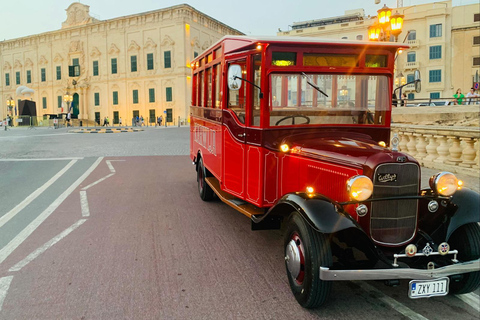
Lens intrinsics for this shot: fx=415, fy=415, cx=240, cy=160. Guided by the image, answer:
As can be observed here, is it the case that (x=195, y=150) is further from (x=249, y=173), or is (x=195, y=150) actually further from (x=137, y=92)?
(x=137, y=92)

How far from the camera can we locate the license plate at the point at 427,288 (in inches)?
132

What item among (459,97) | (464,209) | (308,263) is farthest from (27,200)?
(459,97)

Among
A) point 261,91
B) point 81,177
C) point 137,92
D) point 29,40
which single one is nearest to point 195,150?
point 81,177

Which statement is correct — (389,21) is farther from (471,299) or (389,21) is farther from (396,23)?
(471,299)

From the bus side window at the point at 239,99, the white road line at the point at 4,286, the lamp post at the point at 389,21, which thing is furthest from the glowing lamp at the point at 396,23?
the white road line at the point at 4,286

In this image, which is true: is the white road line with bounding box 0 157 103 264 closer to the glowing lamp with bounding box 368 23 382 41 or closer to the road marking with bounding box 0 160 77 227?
the road marking with bounding box 0 160 77 227

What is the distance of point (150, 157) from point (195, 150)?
21.2 ft

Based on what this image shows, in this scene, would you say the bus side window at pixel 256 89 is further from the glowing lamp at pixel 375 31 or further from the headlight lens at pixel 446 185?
the glowing lamp at pixel 375 31

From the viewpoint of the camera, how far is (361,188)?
359 cm

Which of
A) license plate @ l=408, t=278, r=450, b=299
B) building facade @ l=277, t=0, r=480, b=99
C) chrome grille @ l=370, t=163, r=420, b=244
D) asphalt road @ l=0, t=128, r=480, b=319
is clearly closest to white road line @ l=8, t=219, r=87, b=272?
asphalt road @ l=0, t=128, r=480, b=319

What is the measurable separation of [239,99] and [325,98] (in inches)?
45.6

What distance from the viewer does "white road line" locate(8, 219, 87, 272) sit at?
4710mm

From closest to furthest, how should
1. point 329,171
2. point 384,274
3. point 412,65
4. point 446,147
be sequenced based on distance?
point 384,274, point 329,171, point 446,147, point 412,65

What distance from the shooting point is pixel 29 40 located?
2450 inches
